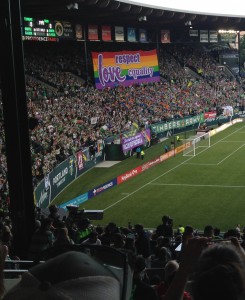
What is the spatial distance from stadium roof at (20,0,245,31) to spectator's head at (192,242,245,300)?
36.9 metres

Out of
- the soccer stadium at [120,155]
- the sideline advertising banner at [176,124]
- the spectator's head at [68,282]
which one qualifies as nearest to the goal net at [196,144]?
the soccer stadium at [120,155]

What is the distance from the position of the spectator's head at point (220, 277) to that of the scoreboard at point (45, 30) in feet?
125

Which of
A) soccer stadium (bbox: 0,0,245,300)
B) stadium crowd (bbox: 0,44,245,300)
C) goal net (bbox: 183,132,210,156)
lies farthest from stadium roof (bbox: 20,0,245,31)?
goal net (bbox: 183,132,210,156)

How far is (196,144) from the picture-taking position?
4331cm

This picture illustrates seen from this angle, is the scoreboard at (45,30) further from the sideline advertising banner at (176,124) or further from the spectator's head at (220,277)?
the spectator's head at (220,277)

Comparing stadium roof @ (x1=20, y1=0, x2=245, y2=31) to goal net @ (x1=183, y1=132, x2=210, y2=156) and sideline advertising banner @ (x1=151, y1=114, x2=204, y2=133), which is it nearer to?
sideline advertising banner @ (x1=151, y1=114, x2=204, y2=133)

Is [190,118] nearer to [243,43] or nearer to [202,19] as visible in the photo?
[202,19]

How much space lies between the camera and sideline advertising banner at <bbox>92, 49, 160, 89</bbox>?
4600 cm

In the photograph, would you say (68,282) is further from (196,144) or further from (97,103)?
(97,103)

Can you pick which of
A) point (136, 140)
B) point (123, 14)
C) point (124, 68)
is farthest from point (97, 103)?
point (123, 14)

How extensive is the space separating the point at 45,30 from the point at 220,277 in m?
41.2

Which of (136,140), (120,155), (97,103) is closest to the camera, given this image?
(120,155)

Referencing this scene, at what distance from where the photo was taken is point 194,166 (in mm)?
Result: 35938

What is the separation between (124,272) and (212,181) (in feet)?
97.9
